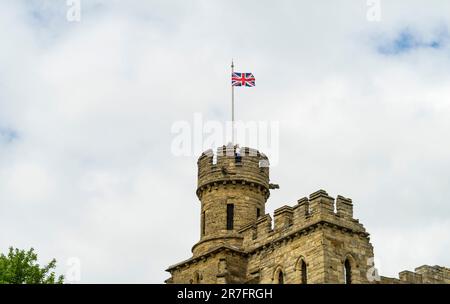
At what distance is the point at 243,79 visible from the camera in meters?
41.4

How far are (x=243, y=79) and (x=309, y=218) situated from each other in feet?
30.2

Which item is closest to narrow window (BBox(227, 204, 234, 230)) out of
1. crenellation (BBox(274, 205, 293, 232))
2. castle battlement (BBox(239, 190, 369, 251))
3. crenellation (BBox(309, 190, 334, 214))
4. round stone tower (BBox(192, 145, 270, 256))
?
round stone tower (BBox(192, 145, 270, 256))

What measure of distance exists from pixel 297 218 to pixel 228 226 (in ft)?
18.2

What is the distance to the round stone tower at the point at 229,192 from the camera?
133 ft

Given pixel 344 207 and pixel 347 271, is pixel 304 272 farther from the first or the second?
pixel 344 207

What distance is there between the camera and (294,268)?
1396 inches

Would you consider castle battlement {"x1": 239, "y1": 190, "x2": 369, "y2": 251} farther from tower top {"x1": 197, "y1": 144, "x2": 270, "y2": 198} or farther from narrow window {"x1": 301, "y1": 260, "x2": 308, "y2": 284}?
tower top {"x1": 197, "y1": 144, "x2": 270, "y2": 198}

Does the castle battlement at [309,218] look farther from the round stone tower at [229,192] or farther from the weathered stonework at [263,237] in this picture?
the round stone tower at [229,192]

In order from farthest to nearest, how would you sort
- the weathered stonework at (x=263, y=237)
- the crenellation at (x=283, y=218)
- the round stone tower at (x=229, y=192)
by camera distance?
the round stone tower at (x=229, y=192), the crenellation at (x=283, y=218), the weathered stonework at (x=263, y=237)

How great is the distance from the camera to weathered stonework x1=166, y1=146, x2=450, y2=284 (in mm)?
34938

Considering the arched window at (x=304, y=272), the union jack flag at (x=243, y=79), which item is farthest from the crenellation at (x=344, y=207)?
the union jack flag at (x=243, y=79)

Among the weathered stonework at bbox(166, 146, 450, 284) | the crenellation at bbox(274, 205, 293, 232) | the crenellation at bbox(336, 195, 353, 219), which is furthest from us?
the crenellation at bbox(274, 205, 293, 232)
